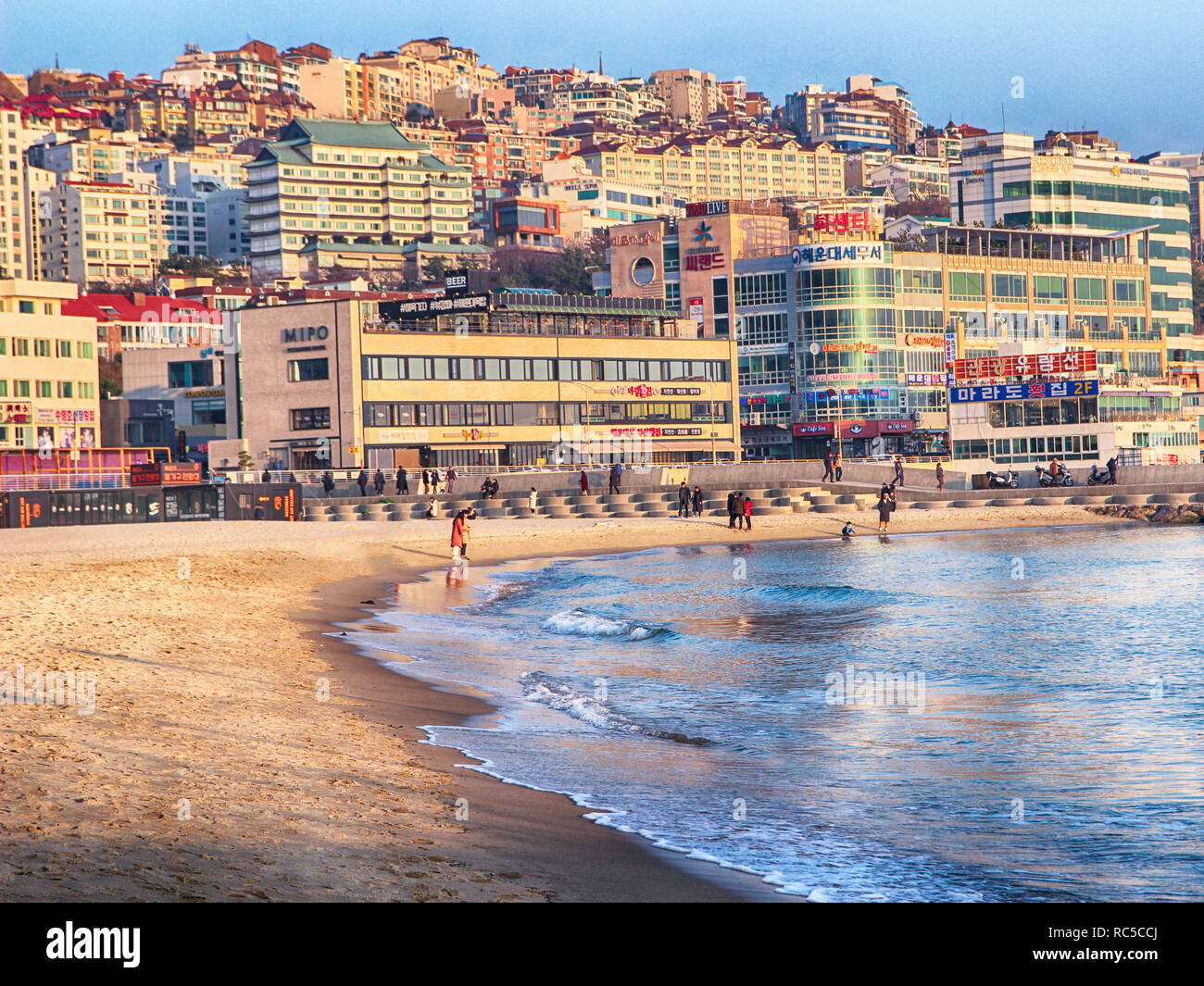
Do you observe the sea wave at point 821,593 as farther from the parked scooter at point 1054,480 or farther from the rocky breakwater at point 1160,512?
the parked scooter at point 1054,480

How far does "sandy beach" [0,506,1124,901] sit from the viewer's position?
355 inches

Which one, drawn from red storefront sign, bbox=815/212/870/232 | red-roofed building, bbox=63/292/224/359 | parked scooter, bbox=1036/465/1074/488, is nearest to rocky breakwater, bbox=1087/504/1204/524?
parked scooter, bbox=1036/465/1074/488

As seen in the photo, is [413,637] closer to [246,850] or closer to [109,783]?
[109,783]

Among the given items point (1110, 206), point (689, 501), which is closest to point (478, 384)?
point (689, 501)

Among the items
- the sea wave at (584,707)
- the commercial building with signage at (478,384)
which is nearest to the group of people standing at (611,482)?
the commercial building with signage at (478,384)

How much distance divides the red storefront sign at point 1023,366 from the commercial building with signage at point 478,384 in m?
26.8

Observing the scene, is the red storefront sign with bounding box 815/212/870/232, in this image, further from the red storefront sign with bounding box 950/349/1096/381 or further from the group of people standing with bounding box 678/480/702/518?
the group of people standing with bounding box 678/480/702/518

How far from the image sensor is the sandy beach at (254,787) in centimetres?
902

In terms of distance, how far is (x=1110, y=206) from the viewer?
139750 millimetres

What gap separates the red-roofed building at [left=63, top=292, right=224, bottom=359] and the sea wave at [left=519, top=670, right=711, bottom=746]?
143 metres

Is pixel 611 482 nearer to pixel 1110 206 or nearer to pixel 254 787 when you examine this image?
pixel 254 787

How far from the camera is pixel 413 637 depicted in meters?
25.1
